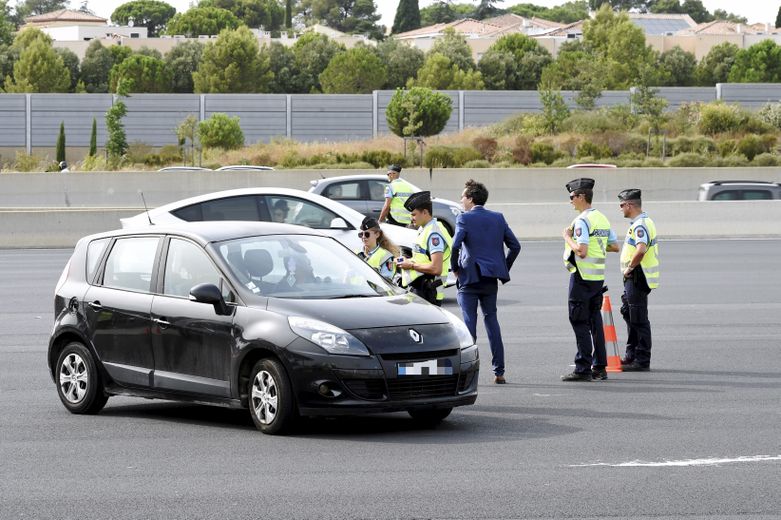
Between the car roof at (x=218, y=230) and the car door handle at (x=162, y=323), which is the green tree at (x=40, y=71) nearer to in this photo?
the car roof at (x=218, y=230)

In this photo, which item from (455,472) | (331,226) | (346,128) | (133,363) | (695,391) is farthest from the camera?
(346,128)

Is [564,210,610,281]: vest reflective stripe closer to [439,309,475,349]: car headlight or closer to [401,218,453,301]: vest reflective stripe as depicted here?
[401,218,453,301]: vest reflective stripe

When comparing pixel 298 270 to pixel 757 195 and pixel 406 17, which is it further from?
pixel 406 17

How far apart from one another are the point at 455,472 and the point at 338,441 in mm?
1271

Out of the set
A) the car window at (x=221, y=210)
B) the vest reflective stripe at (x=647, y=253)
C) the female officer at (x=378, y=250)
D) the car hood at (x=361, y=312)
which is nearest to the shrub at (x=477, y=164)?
the car window at (x=221, y=210)

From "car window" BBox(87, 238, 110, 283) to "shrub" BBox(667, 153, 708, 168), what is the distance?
43.9 metres

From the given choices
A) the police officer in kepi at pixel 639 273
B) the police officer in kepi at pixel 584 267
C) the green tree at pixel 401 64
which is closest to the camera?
the police officer in kepi at pixel 584 267

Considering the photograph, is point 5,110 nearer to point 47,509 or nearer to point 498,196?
point 498,196

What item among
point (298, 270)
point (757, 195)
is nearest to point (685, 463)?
point (298, 270)

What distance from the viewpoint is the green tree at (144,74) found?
308 ft

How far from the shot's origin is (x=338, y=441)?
870cm

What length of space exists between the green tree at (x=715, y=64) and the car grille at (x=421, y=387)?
10536 centimetres

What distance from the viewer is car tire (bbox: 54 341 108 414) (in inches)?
388

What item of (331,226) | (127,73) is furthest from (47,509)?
(127,73)
